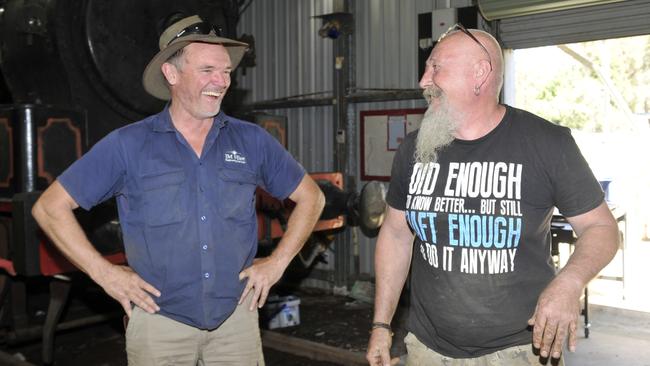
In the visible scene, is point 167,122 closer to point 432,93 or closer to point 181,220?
point 181,220

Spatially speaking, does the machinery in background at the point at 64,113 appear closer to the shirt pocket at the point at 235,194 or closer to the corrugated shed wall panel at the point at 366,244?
the shirt pocket at the point at 235,194

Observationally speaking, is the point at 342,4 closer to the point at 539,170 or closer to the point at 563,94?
the point at 539,170

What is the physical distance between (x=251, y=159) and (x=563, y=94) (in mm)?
14703

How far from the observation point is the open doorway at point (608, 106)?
9.38 metres

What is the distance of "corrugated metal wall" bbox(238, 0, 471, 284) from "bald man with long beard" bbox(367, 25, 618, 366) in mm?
4234

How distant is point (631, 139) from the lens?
36.3ft

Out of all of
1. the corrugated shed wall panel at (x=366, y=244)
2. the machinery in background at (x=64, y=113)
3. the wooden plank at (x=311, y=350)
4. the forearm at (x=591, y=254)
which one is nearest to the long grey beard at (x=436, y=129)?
the forearm at (x=591, y=254)

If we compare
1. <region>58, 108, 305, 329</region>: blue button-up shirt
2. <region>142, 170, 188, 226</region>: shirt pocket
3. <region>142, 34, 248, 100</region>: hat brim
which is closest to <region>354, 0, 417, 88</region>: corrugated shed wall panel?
<region>142, 34, 248, 100</region>: hat brim

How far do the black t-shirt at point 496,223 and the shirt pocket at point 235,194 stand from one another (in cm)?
69

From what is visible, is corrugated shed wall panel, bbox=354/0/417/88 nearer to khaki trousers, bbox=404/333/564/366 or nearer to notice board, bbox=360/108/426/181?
notice board, bbox=360/108/426/181

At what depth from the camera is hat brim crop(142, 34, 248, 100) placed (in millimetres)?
2451

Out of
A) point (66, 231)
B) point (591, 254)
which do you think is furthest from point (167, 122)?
point (591, 254)

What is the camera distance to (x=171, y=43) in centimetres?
246

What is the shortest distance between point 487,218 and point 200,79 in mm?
1159
